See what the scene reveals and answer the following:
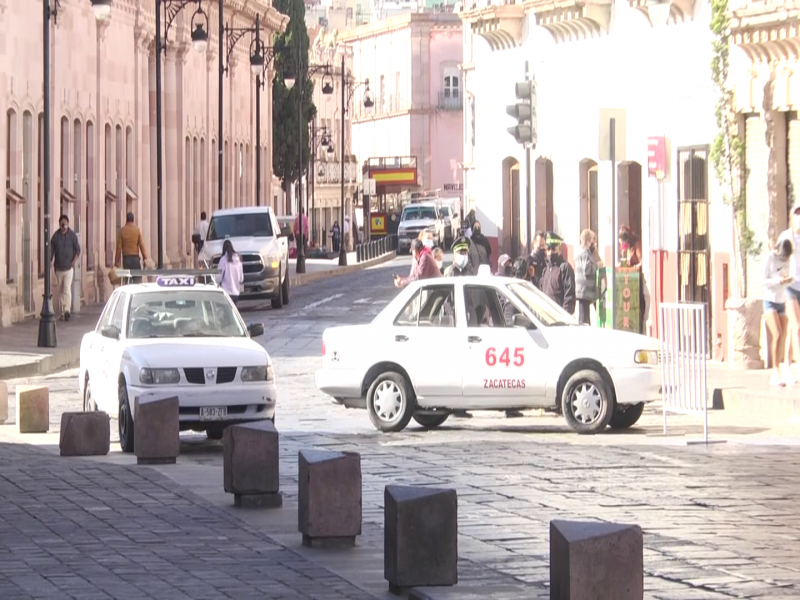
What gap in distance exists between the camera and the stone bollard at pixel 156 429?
16141mm

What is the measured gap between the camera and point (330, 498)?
1154cm

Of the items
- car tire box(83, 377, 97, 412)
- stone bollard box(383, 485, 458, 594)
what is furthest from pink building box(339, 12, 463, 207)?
stone bollard box(383, 485, 458, 594)

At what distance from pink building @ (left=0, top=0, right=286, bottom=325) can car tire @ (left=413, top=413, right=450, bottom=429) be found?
17.5m

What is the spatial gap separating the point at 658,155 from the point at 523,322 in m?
11.3

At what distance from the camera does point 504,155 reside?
41.8m

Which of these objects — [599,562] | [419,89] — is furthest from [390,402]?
[419,89]

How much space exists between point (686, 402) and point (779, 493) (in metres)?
5.35

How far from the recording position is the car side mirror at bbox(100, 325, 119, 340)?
62.0 feet

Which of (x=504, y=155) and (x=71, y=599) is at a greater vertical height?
(x=504, y=155)

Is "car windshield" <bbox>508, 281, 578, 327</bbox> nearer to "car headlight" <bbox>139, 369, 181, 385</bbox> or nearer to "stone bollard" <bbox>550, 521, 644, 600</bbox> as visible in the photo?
"car headlight" <bbox>139, 369, 181, 385</bbox>

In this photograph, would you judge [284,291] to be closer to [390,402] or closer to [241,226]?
[241,226]

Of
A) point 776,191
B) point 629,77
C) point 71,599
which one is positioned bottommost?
point 71,599

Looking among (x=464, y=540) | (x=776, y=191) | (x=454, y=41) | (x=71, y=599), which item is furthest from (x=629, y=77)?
(x=454, y=41)

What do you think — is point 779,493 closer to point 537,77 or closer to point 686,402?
point 686,402
